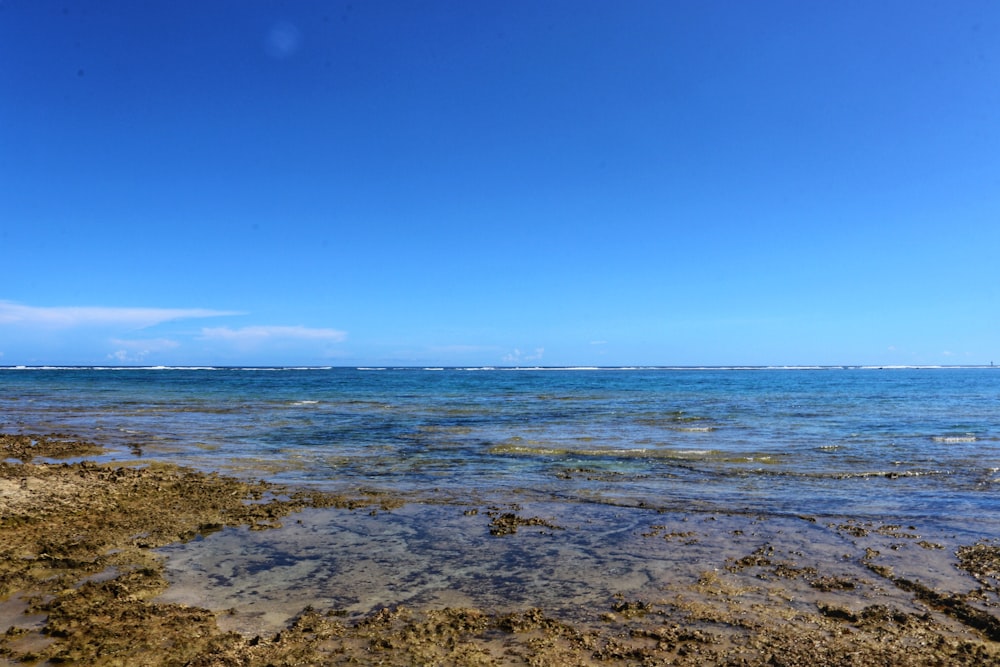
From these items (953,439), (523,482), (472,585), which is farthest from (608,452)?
(953,439)

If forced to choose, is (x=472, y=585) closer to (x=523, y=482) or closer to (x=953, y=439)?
(x=523, y=482)

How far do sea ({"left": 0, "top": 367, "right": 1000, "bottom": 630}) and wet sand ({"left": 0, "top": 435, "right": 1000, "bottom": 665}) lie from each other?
0.06m

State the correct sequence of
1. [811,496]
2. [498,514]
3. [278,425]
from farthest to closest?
[278,425]
[811,496]
[498,514]

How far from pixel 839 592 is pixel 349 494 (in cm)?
868

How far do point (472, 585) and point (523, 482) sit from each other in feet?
22.1

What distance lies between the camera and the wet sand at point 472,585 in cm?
543

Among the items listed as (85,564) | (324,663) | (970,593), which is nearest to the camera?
(324,663)

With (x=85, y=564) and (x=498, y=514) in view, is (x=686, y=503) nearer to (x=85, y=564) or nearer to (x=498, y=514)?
(x=498, y=514)

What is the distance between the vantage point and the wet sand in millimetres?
5434

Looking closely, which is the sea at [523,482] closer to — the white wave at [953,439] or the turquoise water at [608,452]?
the turquoise water at [608,452]

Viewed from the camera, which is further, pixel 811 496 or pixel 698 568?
pixel 811 496

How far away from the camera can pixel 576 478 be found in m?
14.3

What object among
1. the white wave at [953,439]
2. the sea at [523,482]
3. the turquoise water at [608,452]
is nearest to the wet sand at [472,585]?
the sea at [523,482]

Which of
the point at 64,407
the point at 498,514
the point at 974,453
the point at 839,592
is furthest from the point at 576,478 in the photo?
the point at 64,407
